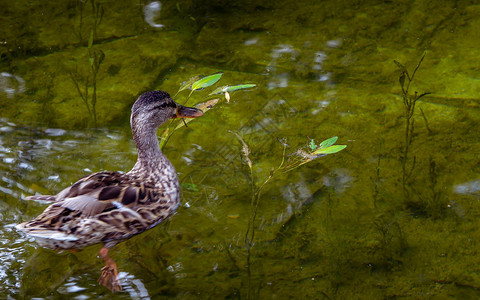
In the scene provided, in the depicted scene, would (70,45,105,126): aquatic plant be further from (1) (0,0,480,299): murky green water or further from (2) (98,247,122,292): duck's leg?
(2) (98,247,122,292): duck's leg

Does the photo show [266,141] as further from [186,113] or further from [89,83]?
[89,83]

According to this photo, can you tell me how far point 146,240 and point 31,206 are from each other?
893 mm

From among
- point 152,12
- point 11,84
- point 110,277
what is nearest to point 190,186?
point 110,277

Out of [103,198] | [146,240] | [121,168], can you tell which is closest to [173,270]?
[146,240]

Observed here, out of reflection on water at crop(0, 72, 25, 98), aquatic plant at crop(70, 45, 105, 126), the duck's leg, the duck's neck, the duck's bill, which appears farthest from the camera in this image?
reflection on water at crop(0, 72, 25, 98)

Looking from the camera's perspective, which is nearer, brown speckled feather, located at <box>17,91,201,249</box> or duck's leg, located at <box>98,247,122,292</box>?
duck's leg, located at <box>98,247,122,292</box>

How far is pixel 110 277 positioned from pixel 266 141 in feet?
5.94

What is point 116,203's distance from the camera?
146 inches

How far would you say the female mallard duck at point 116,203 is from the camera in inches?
139

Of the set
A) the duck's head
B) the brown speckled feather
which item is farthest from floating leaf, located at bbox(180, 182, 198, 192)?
the duck's head

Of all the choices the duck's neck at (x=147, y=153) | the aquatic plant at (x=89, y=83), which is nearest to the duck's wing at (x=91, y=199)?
the duck's neck at (x=147, y=153)

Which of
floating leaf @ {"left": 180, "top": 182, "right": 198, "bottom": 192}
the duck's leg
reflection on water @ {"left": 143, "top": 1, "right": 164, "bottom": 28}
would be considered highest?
reflection on water @ {"left": 143, "top": 1, "right": 164, "bottom": 28}

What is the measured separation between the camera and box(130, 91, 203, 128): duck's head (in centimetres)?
410

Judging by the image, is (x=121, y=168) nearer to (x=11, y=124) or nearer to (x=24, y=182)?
(x=24, y=182)
